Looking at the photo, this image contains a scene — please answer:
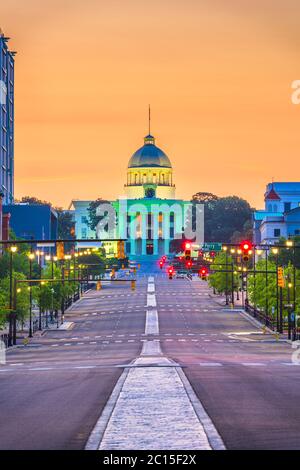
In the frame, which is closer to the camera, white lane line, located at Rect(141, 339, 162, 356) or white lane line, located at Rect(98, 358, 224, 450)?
white lane line, located at Rect(98, 358, 224, 450)

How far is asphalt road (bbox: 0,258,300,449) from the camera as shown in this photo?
104 feet

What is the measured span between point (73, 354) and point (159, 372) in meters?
29.7

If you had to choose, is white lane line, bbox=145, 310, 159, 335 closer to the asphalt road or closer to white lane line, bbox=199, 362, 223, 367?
the asphalt road

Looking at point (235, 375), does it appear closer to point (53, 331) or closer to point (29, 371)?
point (29, 371)

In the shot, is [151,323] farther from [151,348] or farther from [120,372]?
[120,372]

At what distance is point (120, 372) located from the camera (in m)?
56.4

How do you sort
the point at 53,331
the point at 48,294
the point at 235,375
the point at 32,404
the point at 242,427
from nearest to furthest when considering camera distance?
the point at 242,427 < the point at 32,404 < the point at 235,375 < the point at 53,331 < the point at 48,294

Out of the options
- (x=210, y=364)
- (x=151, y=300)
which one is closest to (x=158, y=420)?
(x=210, y=364)

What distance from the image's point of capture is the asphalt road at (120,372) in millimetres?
31656

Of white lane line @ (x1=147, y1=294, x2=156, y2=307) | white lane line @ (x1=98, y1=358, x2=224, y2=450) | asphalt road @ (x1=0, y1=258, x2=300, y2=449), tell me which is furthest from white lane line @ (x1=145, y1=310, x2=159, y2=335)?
white lane line @ (x1=98, y1=358, x2=224, y2=450)

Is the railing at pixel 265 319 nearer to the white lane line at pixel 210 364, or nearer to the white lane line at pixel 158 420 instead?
the white lane line at pixel 210 364

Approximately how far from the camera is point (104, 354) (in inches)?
3260
